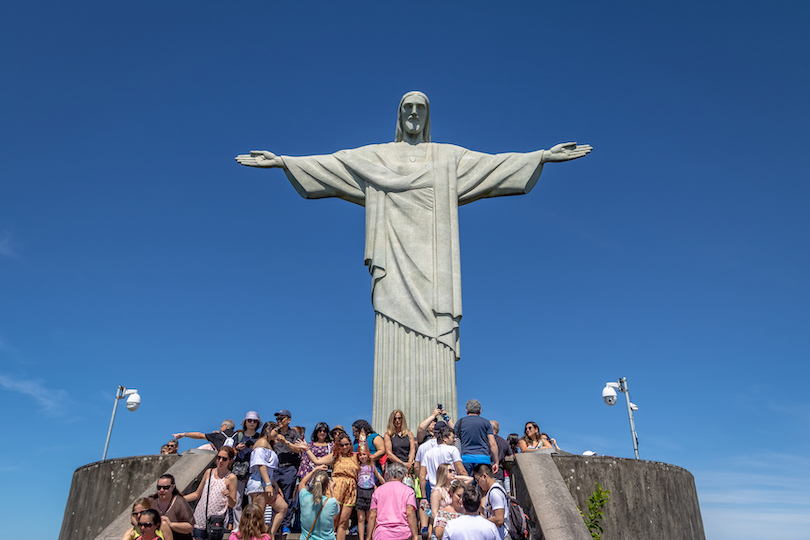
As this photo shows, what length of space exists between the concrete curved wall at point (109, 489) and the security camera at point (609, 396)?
9.78 metres

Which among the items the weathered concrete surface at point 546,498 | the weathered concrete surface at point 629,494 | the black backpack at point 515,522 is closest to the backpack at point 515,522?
the black backpack at point 515,522

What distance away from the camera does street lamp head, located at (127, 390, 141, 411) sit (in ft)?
50.1

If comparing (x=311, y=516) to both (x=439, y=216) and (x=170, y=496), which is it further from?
(x=439, y=216)

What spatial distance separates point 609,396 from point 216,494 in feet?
33.9

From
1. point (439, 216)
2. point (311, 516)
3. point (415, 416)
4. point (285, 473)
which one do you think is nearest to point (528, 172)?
point (439, 216)

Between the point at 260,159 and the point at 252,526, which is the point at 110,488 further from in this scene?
the point at 260,159

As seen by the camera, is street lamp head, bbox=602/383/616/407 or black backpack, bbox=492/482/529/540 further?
street lamp head, bbox=602/383/616/407

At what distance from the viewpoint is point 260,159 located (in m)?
13.2

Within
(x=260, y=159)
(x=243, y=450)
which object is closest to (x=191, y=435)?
(x=243, y=450)

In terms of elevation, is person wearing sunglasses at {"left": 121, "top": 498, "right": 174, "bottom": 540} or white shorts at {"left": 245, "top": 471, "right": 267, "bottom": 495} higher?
white shorts at {"left": 245, "top": 471, "right": 267, "bottom": 495}

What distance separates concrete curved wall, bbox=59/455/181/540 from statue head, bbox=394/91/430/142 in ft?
25.2

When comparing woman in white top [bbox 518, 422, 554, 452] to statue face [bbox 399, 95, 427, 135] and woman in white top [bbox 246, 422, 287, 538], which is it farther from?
statue face [bbox 399, 95, 427, 135]

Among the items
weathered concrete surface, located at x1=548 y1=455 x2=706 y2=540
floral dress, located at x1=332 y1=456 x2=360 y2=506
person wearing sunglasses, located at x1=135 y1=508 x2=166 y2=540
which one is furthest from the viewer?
weathered concrete surface, located at x1=548 y1=455 x2=706 y2=540

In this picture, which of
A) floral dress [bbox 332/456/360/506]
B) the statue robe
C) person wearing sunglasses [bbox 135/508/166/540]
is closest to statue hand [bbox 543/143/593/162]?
the statue robe
